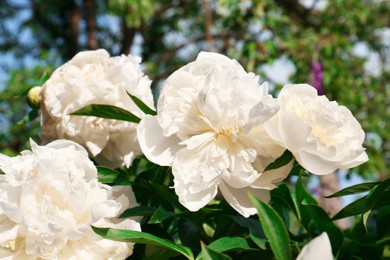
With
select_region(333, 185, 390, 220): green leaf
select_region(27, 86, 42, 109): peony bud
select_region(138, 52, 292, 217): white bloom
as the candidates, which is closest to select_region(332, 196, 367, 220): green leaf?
select_region(333, 185, 390, 220): green leaf

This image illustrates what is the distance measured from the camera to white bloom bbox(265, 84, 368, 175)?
1.63 ft

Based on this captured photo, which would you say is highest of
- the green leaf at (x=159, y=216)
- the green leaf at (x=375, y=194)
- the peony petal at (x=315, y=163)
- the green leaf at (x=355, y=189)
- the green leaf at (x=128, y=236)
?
the peony petal at (x=315, y=163)

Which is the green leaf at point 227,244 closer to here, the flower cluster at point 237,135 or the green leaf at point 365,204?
the flower cluster at point 237,135

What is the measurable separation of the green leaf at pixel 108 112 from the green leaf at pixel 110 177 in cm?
6

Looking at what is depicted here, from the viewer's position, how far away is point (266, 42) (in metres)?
3.46

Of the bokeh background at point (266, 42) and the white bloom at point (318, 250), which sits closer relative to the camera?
the white bloom at point (318, 250)

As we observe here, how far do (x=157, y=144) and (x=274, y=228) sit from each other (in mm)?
162

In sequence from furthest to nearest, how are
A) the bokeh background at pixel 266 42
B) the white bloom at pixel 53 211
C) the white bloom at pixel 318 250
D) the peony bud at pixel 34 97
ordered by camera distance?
the bokeh background at pixel 266 42 → the peony bud at pixel 34 97 → the white bloom at pixel 53 211 → the white bloom at pixel 318 250

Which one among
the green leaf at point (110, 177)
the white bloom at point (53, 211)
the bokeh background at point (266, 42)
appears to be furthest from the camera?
the bokeh background at point (266, 42)

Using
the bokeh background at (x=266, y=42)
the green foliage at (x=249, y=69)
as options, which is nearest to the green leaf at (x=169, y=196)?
the green foliage at (x=249, y=69)

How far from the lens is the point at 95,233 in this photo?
0.50m

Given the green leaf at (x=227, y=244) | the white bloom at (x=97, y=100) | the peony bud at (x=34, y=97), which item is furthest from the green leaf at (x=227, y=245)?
the peony bud at (x=34, y=97)

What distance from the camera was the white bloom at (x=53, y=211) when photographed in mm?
490

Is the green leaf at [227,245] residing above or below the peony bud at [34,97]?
above
